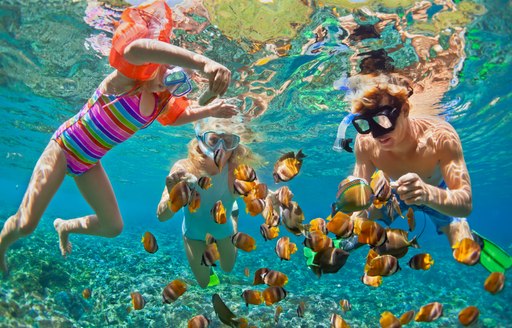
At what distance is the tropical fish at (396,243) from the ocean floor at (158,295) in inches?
207

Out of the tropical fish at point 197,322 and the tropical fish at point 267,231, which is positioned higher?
the tropical fish at point 267,231

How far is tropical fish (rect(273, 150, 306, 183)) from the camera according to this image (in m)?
3.63

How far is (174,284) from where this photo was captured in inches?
170

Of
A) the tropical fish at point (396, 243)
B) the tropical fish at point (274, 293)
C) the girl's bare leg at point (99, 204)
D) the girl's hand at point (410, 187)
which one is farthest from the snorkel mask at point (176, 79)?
the tropical fish at point (396, 243)

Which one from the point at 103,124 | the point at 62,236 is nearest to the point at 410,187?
the point at 103,124

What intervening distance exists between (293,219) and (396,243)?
1.16 meters

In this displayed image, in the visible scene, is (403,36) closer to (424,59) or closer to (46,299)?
(424,59)

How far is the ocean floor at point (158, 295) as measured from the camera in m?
7.72

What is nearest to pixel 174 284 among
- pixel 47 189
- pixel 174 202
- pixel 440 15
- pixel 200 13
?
pixel 174 202

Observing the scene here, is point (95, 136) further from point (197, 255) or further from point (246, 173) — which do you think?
point (197, 255)

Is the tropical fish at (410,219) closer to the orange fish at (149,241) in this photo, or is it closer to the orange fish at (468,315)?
the orange fish at (468,315)

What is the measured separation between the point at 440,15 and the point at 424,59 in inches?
89.7

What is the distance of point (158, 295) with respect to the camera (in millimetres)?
9016

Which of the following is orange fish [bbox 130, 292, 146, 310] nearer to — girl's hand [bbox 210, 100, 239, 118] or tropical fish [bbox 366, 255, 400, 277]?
girl's hand [bbox 210, 100, 239, 118]
